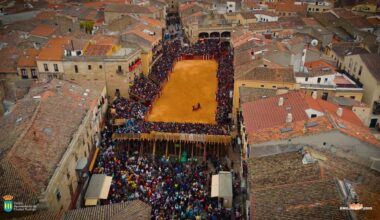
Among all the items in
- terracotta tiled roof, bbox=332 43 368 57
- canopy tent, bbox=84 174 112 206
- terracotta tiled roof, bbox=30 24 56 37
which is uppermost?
terracotta tiled roof, bbox=332 43 368 57

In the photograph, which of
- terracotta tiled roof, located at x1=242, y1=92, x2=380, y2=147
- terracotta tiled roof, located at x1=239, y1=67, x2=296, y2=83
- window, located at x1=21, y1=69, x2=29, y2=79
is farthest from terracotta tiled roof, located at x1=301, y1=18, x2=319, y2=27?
window, located at x1=21, y1=69, x2=29, y2=79

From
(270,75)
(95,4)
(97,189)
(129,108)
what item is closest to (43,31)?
(95,4)

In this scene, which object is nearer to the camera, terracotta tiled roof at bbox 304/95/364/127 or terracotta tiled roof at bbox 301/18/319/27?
terracotta tiled roof at bbox 304/95/364/127

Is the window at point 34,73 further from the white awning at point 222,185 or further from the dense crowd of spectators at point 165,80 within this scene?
the white awning at point 222,185

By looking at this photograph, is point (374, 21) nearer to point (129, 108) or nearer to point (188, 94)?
point (188, 94)

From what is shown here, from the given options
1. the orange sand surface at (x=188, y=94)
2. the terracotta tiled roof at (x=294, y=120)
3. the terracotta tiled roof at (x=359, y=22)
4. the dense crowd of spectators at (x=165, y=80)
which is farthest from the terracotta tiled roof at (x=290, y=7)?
the terracotta tiled roof at (x=294, y=120)

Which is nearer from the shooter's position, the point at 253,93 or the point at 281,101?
the point at 281,101

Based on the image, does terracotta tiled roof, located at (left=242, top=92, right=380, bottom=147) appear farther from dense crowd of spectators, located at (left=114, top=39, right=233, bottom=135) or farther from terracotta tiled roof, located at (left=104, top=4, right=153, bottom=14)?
terracotta tiled roof, located at (left=104, top=4, right=153, bottom=14)
